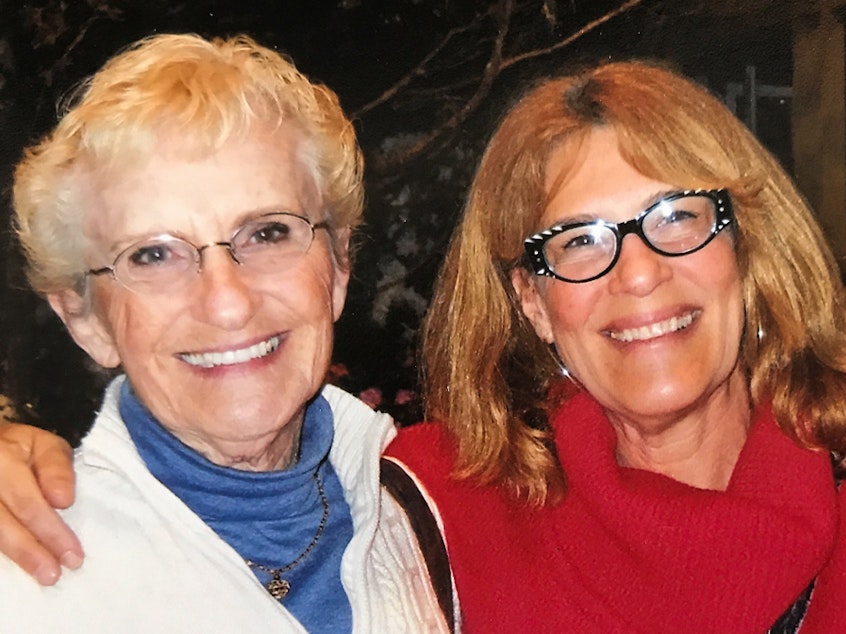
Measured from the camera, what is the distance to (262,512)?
4.80 feet

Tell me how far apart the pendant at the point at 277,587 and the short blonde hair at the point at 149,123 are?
566mm

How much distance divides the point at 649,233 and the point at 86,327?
0.95m

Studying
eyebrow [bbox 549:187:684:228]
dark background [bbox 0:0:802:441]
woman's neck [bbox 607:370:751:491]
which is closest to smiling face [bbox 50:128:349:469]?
dark background [bbox 0:0:802:441]

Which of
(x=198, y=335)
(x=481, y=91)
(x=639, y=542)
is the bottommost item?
(x=639, y=542)

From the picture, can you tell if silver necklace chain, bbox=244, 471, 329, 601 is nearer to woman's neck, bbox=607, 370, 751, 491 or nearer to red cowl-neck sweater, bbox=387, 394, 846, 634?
red cowl-neck sweater, bbox=387, 394, 846, 634

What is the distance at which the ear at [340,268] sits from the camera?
1.60 m

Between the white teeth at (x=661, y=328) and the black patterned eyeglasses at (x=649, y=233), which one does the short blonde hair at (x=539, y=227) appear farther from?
the white teeth at (x=661, y=328)

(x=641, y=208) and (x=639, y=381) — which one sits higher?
(x=641, y=208)

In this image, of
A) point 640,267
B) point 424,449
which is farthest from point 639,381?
point 424,449

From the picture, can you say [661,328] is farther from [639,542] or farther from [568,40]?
[568,40]

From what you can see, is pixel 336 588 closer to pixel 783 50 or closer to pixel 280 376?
pixel 280 376

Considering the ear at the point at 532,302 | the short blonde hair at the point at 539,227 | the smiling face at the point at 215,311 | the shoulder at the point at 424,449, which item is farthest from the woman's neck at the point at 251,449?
the ear at the point at 532,302

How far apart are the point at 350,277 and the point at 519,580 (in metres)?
0.65

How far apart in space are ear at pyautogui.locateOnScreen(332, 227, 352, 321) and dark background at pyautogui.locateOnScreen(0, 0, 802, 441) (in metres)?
0.07
